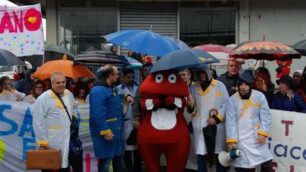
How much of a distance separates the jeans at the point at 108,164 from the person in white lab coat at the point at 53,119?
58 centimetres

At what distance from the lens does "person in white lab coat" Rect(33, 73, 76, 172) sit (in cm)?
636

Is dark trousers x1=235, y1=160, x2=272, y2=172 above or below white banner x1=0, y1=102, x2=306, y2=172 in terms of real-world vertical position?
below

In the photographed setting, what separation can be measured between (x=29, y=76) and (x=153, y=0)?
6.19 meters

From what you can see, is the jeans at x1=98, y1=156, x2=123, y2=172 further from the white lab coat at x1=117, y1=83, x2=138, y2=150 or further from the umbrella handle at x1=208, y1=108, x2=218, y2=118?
the umbrella handle at x1=208, y1=108, x2=218, y2=118

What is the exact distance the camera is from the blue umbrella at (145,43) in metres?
7.24

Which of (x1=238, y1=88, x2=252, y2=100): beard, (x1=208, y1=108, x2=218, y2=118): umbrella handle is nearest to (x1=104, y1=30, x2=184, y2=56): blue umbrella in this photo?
(x1=208, y1=108, x2=218, y2=118): umbrella handle

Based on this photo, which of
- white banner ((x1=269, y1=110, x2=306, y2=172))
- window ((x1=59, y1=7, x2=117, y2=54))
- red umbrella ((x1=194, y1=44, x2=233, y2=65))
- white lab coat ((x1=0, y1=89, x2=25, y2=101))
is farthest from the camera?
window ((x1=59, y1=7, x2=117, y2=54))

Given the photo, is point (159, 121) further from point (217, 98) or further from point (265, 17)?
point (265, 17)

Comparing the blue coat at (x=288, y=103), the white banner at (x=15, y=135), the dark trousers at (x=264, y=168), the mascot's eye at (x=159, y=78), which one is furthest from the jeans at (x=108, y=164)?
the blue coat at (x=288, y=103)

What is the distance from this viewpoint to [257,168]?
7.37 metres

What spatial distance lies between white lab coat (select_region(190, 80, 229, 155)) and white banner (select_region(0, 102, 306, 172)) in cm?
77

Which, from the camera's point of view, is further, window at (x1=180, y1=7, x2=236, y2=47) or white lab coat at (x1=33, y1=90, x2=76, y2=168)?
window at (x1=180, y1=7, x2=236, y2=47)

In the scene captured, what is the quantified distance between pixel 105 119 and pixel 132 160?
1711 mm

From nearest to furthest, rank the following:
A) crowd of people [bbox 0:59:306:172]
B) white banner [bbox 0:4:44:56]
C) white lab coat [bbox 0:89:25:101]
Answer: crowd of people [bbox 0:59:306:172], white lab coat [bbox 0:89:25:101], white banner [bbox 0:4:44:56]
